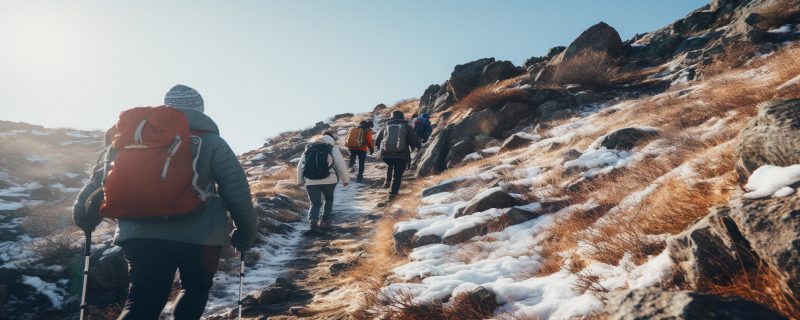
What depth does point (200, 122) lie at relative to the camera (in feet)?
8.20

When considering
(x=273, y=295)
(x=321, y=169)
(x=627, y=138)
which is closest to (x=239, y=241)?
(x=273, y=295)

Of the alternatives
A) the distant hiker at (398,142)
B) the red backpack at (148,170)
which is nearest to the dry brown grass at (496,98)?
the distant hiker at (398,142)

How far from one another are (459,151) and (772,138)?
32.5ft

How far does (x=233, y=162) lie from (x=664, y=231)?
3.17 metres

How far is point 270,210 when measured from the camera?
8.91 m

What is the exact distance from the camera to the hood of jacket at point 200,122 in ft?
8.11

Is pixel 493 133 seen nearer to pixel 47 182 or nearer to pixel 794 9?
pixel 794 9

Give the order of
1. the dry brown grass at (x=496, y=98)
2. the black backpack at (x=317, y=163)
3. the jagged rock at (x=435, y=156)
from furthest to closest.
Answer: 1. the dry brown grass at (x=496, y=98)
2. the jagged rock at (x=435, y=156)
3. the black backpack at (x=317, y=163)

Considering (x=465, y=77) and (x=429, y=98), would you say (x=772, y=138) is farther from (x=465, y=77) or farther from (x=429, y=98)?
(x=429, y=98)

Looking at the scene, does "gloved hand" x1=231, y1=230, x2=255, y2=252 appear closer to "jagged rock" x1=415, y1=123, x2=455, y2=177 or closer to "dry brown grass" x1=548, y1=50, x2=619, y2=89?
"jagged rock" x1=415, y1=123, x2=455, y2=177

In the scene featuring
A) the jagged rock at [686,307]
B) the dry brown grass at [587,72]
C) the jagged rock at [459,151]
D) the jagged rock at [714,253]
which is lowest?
the jagged rock at [459,151]

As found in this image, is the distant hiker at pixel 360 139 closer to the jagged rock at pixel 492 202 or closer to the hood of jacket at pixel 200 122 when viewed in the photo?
the jagged rock at pixel 492 202

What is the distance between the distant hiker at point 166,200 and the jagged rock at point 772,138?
347 cm

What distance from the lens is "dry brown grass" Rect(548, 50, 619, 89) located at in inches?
618
